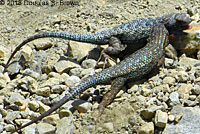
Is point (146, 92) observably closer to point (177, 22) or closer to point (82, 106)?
point (82, 106)

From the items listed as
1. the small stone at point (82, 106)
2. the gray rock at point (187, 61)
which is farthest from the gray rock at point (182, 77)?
the small stone at point (82, 106)

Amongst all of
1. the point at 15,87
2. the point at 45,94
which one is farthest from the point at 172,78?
the point at 15,87

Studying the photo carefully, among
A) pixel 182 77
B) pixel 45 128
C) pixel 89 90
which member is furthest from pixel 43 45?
pixel 182 77

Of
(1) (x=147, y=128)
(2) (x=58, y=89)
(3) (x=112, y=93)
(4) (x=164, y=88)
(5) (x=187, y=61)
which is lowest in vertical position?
(1) (x=147, y=128)

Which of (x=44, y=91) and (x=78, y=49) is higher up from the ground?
(x=78, y=49)

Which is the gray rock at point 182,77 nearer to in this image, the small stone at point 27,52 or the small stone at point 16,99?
the small stone at point 16,99

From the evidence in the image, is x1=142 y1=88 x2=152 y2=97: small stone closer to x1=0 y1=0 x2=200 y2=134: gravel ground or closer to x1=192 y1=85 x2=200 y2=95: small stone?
x1=0 y1=0 x2=200 y2=134: gravel ground

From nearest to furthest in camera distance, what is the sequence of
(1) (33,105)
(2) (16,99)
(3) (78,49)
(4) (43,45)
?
(1) (33,105) → (2) (16,99) → (3) (78,49) → (4) (43,45)
